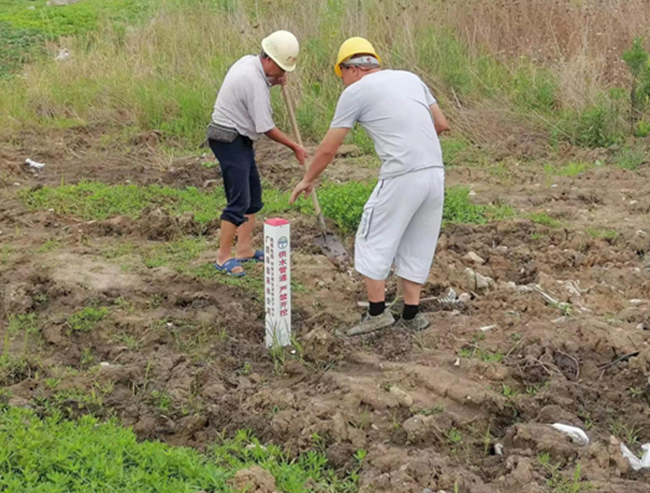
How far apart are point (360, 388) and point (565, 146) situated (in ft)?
20.7

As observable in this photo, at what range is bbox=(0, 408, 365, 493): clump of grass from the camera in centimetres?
365

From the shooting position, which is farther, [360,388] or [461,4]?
[461,4]

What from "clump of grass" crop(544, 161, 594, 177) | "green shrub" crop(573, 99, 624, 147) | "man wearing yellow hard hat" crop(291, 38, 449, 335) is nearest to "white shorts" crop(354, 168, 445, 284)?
"man wearing yellow hard hat" crop(291, 38, 449, 335)

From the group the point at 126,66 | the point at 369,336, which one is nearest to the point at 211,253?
the point at 369,336

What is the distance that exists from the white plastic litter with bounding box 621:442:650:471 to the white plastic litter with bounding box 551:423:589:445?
0.60 feet

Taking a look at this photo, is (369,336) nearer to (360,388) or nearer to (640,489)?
(360,388)

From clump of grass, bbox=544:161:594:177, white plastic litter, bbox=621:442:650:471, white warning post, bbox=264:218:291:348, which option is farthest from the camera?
clump of grass, bbox=544:161:594:177

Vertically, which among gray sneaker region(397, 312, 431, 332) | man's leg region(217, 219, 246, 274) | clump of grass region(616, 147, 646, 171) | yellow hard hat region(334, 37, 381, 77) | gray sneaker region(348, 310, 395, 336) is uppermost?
yellow hard hat region(334, 37, 381, 77)

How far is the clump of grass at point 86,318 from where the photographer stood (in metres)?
5.61

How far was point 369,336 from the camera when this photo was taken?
5.54 meters

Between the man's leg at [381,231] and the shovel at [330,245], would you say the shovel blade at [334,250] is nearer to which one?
the shovel at [330,245]

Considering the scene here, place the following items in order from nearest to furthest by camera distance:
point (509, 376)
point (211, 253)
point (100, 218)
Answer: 1. point (509, 376)
2. point (211, 253)
3. point (100, 218)

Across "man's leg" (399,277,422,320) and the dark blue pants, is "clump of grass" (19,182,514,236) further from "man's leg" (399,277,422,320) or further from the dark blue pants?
"man's leg" (399,277,422,320)

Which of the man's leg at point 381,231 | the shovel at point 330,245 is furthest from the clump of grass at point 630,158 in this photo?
the man's leg at point 381,231
